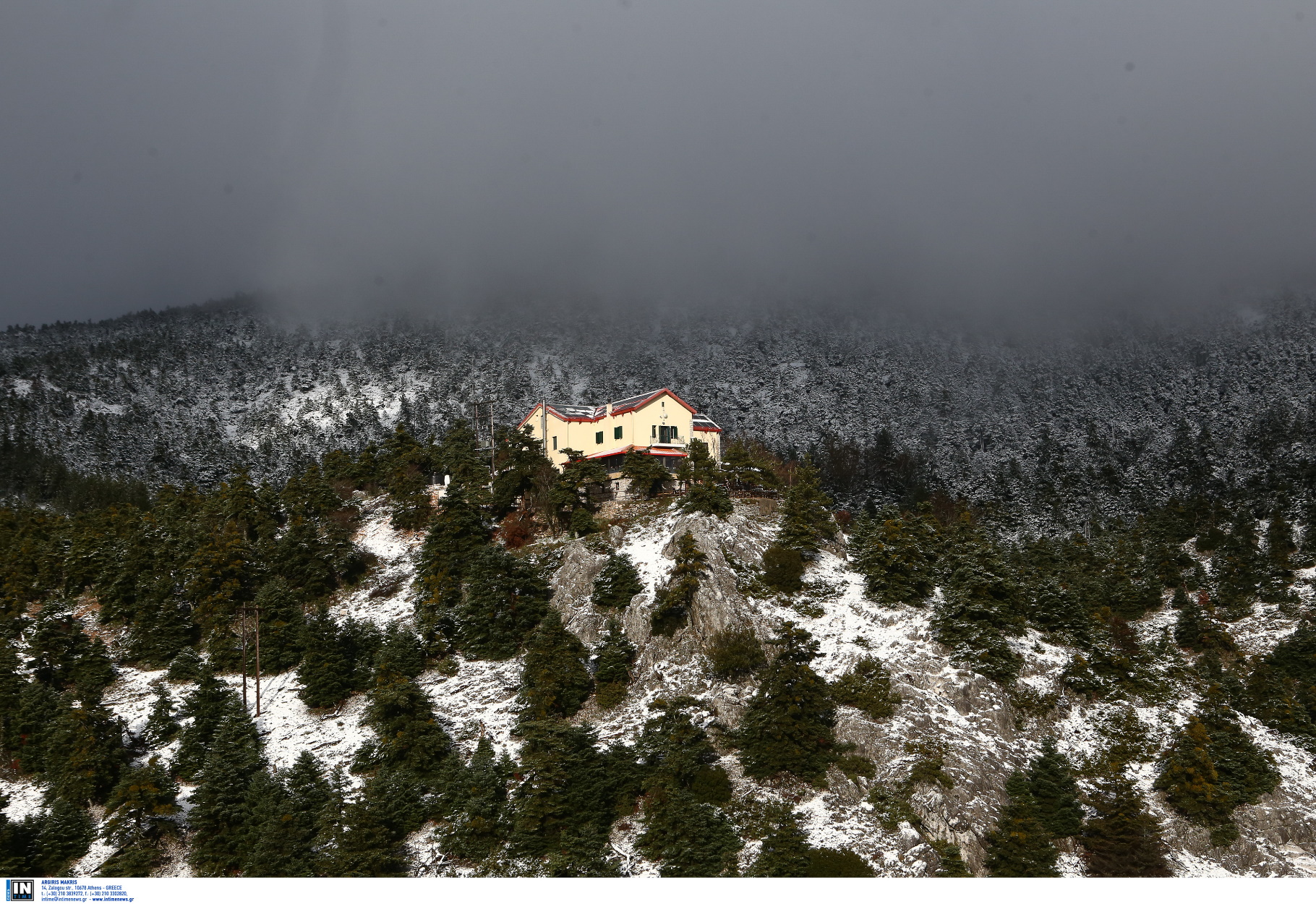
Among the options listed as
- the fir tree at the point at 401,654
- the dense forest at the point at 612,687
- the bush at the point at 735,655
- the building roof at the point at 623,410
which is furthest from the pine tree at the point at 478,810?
the building roof at the point at 623,410

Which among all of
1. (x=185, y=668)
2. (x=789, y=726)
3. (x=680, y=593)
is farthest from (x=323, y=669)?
(x=789, y=726)

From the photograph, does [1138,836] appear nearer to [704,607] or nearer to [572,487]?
[704,607]

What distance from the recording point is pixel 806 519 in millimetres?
58625

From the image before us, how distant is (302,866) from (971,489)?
382ft

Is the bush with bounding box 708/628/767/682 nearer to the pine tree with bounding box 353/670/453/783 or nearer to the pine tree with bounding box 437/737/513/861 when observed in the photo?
the pine tree with bounding box 437/737/513/861

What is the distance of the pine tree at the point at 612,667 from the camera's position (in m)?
48.5

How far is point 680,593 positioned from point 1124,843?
Answer: 2485cm

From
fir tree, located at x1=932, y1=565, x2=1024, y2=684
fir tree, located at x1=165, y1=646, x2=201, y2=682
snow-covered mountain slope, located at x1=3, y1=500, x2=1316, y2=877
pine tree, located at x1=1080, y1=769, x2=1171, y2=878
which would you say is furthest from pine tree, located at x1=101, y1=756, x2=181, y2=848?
pine tree, located at x1=1080, y1=769, x2=1171, y2=878

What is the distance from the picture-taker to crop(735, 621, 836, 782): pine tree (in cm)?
4300

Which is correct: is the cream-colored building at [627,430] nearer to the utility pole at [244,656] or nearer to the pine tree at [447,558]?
the pine tree at [447,558]

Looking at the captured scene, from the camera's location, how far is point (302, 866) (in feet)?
124

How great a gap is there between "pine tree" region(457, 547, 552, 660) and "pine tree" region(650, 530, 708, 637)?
8.01 metres

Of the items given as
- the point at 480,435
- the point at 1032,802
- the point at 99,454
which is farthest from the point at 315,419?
the point at 1032,802

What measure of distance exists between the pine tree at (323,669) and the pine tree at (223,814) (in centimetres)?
763
